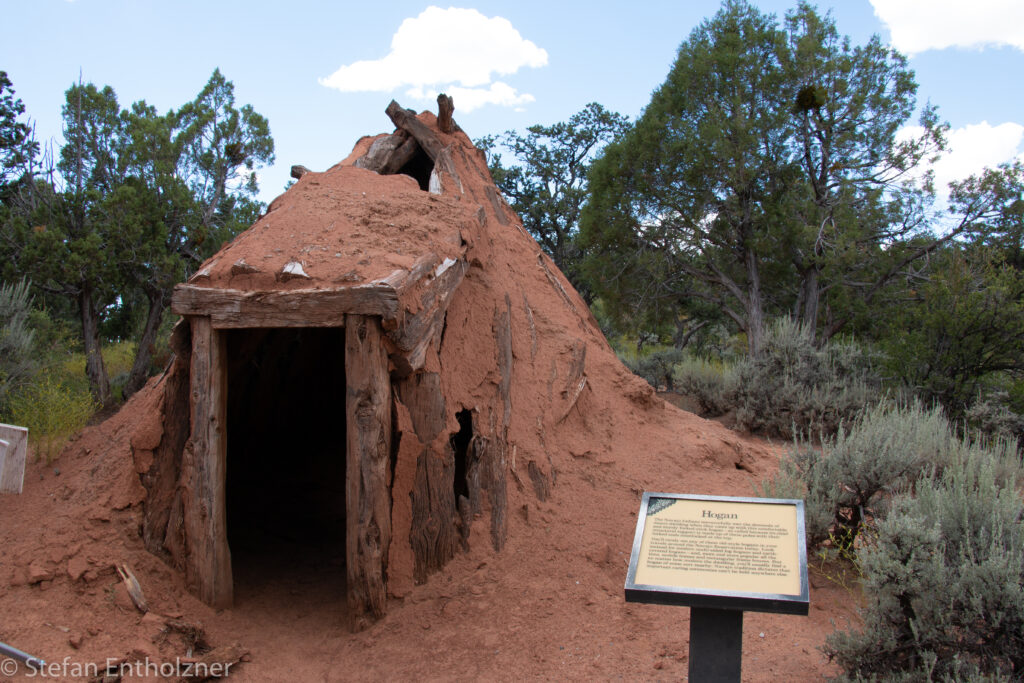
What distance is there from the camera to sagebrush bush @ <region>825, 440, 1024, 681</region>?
291 centimetres

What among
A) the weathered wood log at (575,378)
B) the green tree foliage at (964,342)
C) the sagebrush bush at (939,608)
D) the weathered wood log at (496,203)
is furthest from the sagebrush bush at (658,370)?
the sagebrush bush at (939,608)

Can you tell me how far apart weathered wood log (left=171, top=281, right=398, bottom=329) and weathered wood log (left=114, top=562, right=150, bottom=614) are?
4.80 feet

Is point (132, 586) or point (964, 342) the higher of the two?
point (964, 342)

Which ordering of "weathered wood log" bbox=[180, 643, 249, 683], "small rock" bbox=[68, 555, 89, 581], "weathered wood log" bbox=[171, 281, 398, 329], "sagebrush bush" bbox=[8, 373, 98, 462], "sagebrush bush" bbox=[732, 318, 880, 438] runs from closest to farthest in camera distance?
"weathered wood log" bbox=[180, 643, 249, 683] → "weathered wood log" bbox=[171, 281, 398, 329] → "small rock" bbox=[68, 555, 89, 581] → "sagebrush bush" bbox=[8, 373, 98, 462] → "sagebrush bush" bbox=[732, 318, 880, 438]

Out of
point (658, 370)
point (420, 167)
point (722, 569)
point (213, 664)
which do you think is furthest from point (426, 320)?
point (658, 370)

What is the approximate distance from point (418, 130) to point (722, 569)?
18.7 ft

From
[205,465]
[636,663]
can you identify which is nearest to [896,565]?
[636,663]

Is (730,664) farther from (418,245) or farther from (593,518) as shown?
(418,245)

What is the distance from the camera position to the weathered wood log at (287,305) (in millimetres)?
4004

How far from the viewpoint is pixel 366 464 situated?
163 inches

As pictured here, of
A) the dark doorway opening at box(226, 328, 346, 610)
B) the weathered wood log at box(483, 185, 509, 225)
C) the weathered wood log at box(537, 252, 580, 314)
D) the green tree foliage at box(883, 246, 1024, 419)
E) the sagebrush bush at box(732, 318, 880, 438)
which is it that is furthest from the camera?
the sagebrush bush at box(732, 318, 880, 438)

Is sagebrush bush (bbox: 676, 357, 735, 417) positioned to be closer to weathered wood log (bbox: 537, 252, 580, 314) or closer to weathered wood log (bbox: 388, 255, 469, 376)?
weathered wood log (bbox: 537, 252, 580, 314)

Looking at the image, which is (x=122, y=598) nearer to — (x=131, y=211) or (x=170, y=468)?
(x=170, y=468)

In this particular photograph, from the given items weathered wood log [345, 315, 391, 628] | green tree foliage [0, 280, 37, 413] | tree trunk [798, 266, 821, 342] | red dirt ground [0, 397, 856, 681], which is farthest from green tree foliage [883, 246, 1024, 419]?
green tree foliage [0, 280, 37, 413]
